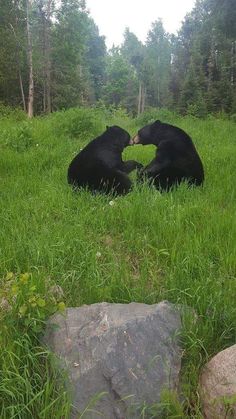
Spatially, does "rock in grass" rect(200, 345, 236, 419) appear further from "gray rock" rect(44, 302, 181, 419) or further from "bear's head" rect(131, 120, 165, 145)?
"bear's head" rect(131, 120, 165, 145)

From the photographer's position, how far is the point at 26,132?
899 cm

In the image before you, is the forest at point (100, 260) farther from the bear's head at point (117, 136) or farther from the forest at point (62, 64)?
the forest at point (62, 64)

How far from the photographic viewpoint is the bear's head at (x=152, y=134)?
6.43 m

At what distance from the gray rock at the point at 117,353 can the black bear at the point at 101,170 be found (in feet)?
9.57

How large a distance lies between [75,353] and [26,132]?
731 centimetres

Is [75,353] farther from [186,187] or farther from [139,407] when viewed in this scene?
[186,187]

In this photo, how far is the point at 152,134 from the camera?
6.55m

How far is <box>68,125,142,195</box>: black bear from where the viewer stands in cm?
548

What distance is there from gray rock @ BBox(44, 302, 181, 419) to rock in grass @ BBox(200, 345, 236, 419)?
0.58 ft

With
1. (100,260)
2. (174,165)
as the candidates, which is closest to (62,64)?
(174,165)

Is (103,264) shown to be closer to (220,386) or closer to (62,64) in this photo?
(220,386)

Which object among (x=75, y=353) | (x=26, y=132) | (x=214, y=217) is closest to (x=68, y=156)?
(x=26, y=132)

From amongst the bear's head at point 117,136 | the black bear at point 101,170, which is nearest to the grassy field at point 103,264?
the black bear at point 101,170

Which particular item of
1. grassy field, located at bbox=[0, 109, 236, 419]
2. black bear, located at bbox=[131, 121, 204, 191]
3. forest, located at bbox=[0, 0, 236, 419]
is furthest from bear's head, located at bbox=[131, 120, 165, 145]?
grassy field, located at bbox=[0, 109, 236, 419]
